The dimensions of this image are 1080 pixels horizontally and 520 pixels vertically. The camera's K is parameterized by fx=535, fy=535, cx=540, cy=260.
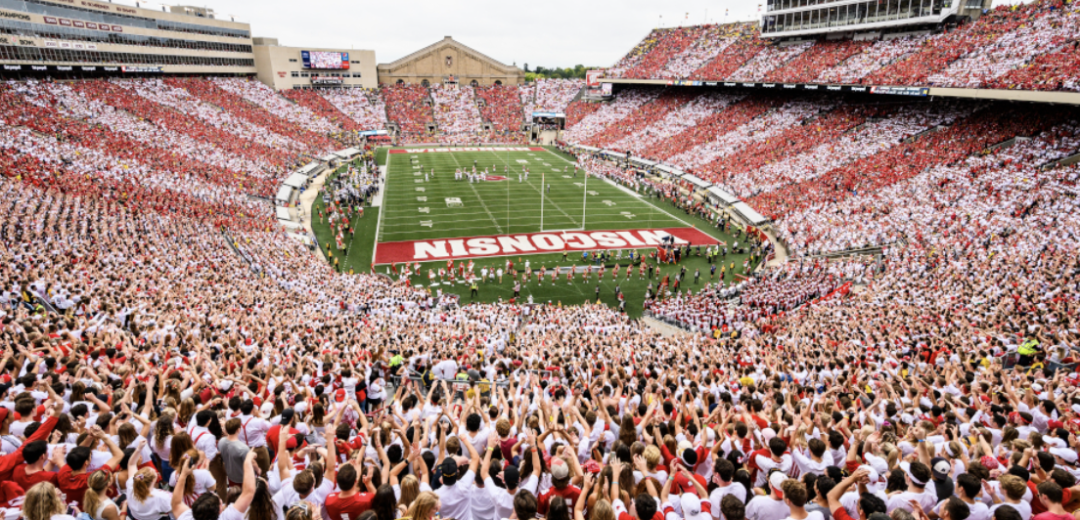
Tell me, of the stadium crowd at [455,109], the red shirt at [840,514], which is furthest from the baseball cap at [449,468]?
the stadium crowd at [455,109]

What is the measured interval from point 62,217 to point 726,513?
1064 inches

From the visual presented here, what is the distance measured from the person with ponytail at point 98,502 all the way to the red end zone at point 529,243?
25.9 meters

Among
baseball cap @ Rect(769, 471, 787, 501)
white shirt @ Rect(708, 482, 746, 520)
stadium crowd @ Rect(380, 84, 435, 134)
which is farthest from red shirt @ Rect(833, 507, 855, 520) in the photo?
stadium crowd @ Rect(380, 84, 435, 134)

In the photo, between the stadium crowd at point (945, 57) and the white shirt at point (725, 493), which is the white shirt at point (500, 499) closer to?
the white shirt at point (725, 493)

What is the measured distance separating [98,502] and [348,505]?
1.89 m

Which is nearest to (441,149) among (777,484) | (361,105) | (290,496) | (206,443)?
(361,105)

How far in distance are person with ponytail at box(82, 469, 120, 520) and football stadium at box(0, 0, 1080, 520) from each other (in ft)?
0.07

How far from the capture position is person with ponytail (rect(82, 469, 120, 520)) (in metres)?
4.18

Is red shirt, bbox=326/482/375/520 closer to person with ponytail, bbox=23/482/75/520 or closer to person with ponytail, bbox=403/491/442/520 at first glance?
person with ponytail, bbox=403/491/442/520

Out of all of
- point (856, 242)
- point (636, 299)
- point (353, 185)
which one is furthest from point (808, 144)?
point (353, 185)

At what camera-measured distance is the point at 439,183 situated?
48625mm

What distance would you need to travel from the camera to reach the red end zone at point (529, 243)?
31.1 metres

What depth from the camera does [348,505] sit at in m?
4.60

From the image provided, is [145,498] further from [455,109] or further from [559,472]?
[455,109]
